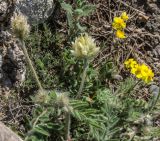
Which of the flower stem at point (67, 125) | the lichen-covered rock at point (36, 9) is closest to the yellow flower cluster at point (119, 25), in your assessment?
the lichen-covered rock at point (36, 9)

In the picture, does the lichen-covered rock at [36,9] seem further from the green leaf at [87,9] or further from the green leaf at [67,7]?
the green leaf at [87,9]

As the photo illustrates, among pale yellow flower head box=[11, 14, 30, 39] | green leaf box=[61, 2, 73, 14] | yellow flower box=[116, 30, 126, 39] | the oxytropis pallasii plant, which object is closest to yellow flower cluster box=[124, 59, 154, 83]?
the oxytropis pallasii plant

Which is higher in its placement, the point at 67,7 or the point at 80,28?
the point at 67,7

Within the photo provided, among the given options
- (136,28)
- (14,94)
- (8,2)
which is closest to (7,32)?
(8,2)

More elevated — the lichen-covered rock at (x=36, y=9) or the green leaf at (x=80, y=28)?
the lichen-covered rock at (x=36, y=9)

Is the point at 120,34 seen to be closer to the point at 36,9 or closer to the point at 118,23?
the point at 118,23

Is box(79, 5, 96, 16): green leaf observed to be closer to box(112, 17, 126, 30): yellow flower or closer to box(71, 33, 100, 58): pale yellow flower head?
box(112, 17, 126, 30): yellow flower

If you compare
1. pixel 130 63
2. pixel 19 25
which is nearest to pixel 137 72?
pixel 130 63

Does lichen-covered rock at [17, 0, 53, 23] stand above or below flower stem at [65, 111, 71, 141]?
above

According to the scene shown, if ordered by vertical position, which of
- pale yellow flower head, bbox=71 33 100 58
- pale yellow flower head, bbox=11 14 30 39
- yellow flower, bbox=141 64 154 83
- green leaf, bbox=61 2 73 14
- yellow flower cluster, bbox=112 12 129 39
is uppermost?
pale yellow flower head, bbox=11 14 30 39
